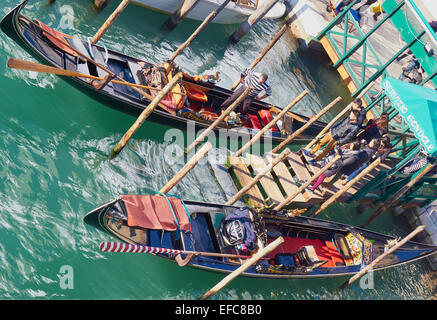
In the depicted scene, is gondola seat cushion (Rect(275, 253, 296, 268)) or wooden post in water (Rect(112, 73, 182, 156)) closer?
wooden post in water (Rect(112, 73, 182, 156))

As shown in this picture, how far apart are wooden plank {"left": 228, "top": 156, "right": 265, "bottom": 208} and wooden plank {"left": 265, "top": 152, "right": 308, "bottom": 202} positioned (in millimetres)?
622

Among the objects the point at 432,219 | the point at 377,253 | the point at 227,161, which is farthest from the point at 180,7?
the point at 432,219

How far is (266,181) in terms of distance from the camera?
439 inches

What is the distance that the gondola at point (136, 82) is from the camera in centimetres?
911

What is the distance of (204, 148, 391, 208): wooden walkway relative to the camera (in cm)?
1085

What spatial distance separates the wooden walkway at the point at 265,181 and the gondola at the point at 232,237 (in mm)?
662

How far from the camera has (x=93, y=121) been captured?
10.1 meters

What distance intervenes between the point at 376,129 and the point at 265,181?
3232 millimetres

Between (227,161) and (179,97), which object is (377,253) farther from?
(179,97)

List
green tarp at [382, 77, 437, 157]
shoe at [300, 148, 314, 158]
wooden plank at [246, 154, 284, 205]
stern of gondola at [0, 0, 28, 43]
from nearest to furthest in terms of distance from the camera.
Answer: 1. stern of gondola at [0, 0, 28, 43]
2. green tarp at [382, 77, 437, 157]
3. wooden plank at [246, 154, 284, 205]
4. shoe at [300, 148, 314, 158]

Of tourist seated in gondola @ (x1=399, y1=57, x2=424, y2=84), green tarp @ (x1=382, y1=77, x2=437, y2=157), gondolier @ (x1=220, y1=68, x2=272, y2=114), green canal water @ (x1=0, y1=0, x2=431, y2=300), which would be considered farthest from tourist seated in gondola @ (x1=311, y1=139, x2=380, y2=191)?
tourist seated in gondola @ (x1=399, y1=57, x2=424, y2=84)

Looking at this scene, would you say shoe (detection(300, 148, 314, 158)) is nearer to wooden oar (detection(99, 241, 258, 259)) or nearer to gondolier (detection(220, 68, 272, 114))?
gondolier (detection(220, 68, 272, 114))

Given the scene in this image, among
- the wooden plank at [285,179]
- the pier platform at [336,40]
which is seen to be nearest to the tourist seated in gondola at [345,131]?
the wooden plank at [285,179]

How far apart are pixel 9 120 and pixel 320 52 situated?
12.4 m
